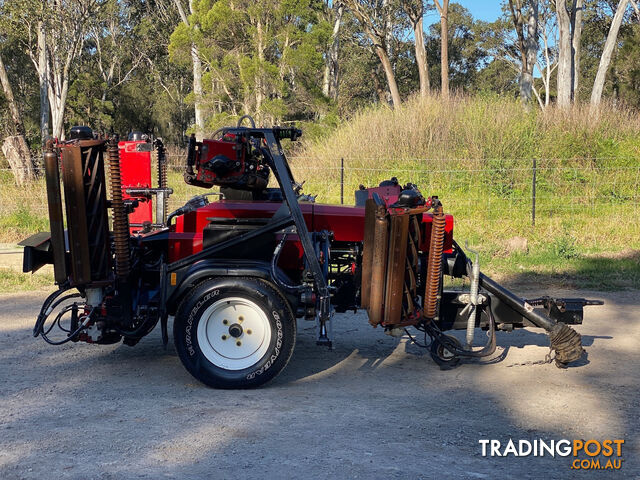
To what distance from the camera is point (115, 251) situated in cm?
597

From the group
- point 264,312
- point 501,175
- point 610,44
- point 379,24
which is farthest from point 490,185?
point 379,24

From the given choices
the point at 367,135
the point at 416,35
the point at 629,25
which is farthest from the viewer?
the point at 629,25

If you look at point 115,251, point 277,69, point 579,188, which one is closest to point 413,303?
point 115,251

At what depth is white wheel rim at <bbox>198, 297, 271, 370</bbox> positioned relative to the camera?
582 cm

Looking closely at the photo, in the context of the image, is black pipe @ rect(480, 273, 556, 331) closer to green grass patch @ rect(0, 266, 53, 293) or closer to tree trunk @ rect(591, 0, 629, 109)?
green grass patch @ rect(0, 266, 53, 293)

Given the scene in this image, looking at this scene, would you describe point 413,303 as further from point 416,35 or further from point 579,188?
point 416,35

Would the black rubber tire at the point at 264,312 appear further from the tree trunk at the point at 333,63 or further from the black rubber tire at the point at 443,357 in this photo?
the tree trunk at the point at 333,63

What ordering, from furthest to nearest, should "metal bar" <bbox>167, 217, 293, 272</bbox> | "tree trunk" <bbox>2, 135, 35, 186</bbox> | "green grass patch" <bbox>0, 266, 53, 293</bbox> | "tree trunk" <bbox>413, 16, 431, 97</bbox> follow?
"tree trunk" <bbox>413, 16, 431, 97</bbox>, "tree trunk" <bbox>2, 135, 35, 186</bbox>, "green grass patch" <bbox>0, 266, 53, 293</bbox>, "metal bar" <bbox>167, 217, 293, 272</bbox>

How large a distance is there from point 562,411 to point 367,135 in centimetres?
1451

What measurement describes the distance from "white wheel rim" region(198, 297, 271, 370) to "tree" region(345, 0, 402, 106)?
899 inches

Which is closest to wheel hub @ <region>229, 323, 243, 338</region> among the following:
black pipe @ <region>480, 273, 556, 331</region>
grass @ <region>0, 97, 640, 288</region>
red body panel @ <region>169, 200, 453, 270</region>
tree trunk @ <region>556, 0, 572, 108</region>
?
red body panel @ <region>169, 200, 453, 270</region>

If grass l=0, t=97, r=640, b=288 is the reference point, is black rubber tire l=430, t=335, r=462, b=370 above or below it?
below

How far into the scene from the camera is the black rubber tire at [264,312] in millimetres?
5719

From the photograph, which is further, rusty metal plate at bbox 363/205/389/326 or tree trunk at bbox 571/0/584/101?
tree trunk at bbox 571/0/584/101
